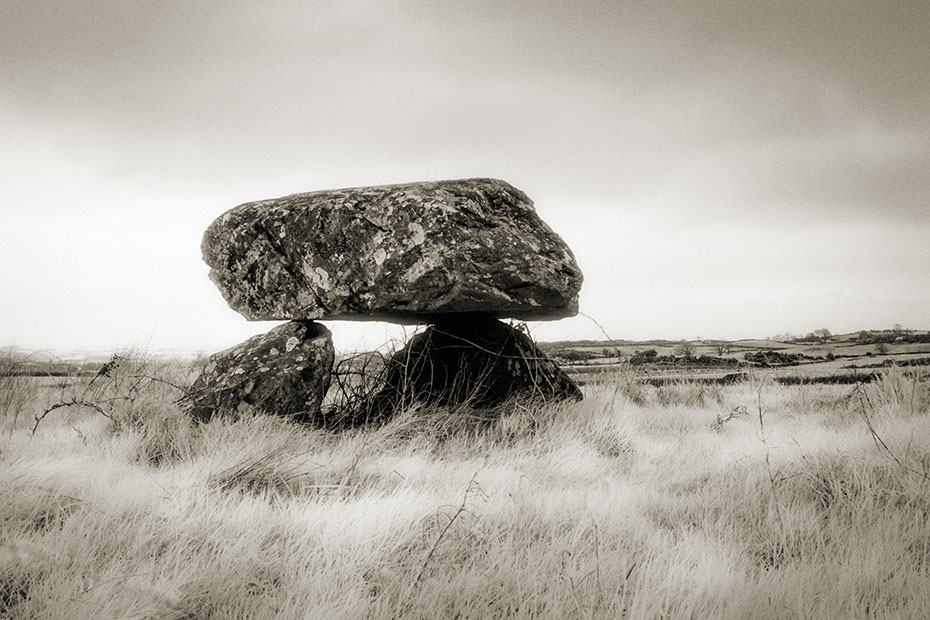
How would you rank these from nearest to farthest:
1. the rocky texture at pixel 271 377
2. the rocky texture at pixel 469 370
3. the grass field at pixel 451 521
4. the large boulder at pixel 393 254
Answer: the grass field at pixel 451 521
the large boulder at pixel 393 254
the rocky texture at pixel 271 377
the rocky texture at pixel 469 370

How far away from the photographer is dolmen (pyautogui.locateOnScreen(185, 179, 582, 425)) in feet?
13.6

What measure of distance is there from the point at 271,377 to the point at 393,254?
1.37 metres

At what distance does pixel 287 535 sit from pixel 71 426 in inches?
116

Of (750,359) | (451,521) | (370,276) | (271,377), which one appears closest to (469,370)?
(370,276)

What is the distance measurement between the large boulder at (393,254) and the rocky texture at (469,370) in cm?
60

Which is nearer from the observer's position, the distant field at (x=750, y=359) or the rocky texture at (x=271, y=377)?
the rocky texture at (x=271, y=377)

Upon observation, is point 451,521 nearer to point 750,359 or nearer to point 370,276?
point 370,276

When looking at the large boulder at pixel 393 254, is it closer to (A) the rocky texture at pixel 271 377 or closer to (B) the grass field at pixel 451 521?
(A) the rocky texture at pixel 271 377

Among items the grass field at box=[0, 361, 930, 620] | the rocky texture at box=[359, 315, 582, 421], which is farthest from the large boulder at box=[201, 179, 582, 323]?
the grass field at box=[0, 361, 930, 620]

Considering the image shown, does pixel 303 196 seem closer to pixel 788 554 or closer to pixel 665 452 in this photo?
pixel 665 452

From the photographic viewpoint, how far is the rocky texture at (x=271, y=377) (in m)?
4.36

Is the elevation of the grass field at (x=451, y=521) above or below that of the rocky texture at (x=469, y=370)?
below

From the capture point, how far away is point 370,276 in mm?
4199

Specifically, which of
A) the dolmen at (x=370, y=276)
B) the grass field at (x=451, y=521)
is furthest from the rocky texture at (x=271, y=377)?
the grass field at (x=451, y=521)
